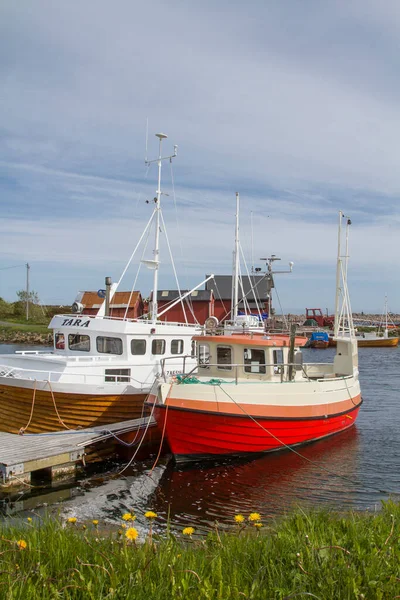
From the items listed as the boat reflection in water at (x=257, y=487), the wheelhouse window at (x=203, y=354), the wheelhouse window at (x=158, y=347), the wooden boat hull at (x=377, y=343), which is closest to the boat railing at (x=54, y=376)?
the wheelhouse window at (x=158, y=347)

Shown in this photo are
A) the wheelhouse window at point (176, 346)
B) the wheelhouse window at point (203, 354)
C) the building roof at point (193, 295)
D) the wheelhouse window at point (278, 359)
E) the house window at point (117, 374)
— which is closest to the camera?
the wheelhouse window at point (278, 359)

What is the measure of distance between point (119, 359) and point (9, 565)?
11805 millimetres

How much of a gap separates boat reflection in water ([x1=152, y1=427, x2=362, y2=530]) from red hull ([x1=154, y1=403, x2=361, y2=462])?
34cm

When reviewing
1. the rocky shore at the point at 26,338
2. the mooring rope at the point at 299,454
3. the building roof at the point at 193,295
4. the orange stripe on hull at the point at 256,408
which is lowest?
the rocky shore at the point at 26,338

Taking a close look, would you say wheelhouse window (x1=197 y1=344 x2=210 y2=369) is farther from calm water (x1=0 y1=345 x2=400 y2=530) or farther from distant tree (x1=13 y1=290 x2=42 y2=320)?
distant tree (x1=13 y1=290 x2=42 y2=320)

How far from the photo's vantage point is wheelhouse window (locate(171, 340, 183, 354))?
57.7ft

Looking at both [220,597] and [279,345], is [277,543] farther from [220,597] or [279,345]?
[279,345]

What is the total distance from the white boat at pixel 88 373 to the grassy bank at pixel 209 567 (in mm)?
8670

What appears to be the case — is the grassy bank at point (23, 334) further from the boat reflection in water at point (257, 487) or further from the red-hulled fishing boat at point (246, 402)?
the boat reflection in water at point (257, 487)

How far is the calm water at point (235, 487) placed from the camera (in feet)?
35.3

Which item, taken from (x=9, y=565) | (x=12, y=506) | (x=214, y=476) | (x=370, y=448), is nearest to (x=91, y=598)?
(x=9, y=565)

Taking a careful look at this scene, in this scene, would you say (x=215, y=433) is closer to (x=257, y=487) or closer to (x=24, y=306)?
(x=257, y=487)

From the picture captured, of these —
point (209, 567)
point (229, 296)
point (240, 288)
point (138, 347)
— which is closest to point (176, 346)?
point (138, 347)

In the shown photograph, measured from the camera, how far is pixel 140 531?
8.95m
